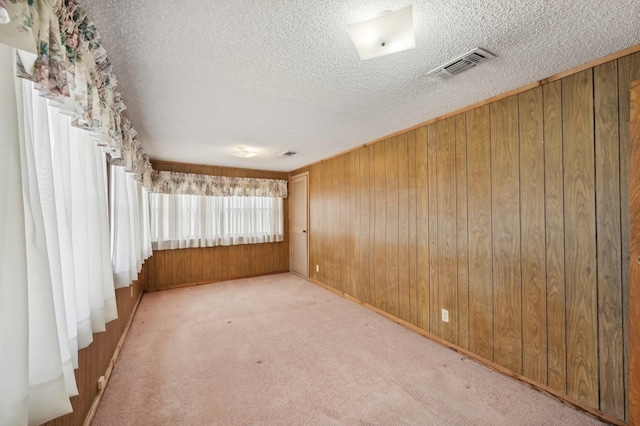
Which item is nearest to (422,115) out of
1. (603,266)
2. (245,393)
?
(603,266)

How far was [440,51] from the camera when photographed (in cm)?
154

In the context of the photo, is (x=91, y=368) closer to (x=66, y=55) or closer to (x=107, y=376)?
(x=107, y=376)

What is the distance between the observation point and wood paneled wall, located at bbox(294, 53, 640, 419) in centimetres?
164

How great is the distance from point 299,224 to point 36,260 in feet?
15.0

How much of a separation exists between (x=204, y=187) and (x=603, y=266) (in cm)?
508

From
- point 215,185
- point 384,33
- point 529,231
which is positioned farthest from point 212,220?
point 529,231

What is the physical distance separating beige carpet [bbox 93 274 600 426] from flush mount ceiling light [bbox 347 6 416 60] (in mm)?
2188

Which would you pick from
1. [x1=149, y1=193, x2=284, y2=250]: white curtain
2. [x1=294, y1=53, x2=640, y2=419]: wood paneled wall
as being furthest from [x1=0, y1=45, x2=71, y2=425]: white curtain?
[x1=149, y1=193, x2=284, y2=250]: white curtain

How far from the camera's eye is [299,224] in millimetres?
5434

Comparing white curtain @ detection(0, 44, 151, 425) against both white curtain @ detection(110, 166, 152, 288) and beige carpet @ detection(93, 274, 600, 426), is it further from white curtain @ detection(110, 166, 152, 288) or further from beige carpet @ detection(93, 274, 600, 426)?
white curtain @ detection(110, 166, 152, 288)

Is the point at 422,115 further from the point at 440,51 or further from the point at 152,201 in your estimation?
the point at 152,201

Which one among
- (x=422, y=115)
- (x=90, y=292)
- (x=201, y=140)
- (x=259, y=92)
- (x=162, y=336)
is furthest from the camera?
(x=201, y=140)

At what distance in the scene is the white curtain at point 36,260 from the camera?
0.76 meters

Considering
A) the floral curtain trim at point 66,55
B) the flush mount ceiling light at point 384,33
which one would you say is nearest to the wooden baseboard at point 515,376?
the flush mount ceiling light at point 384,33
